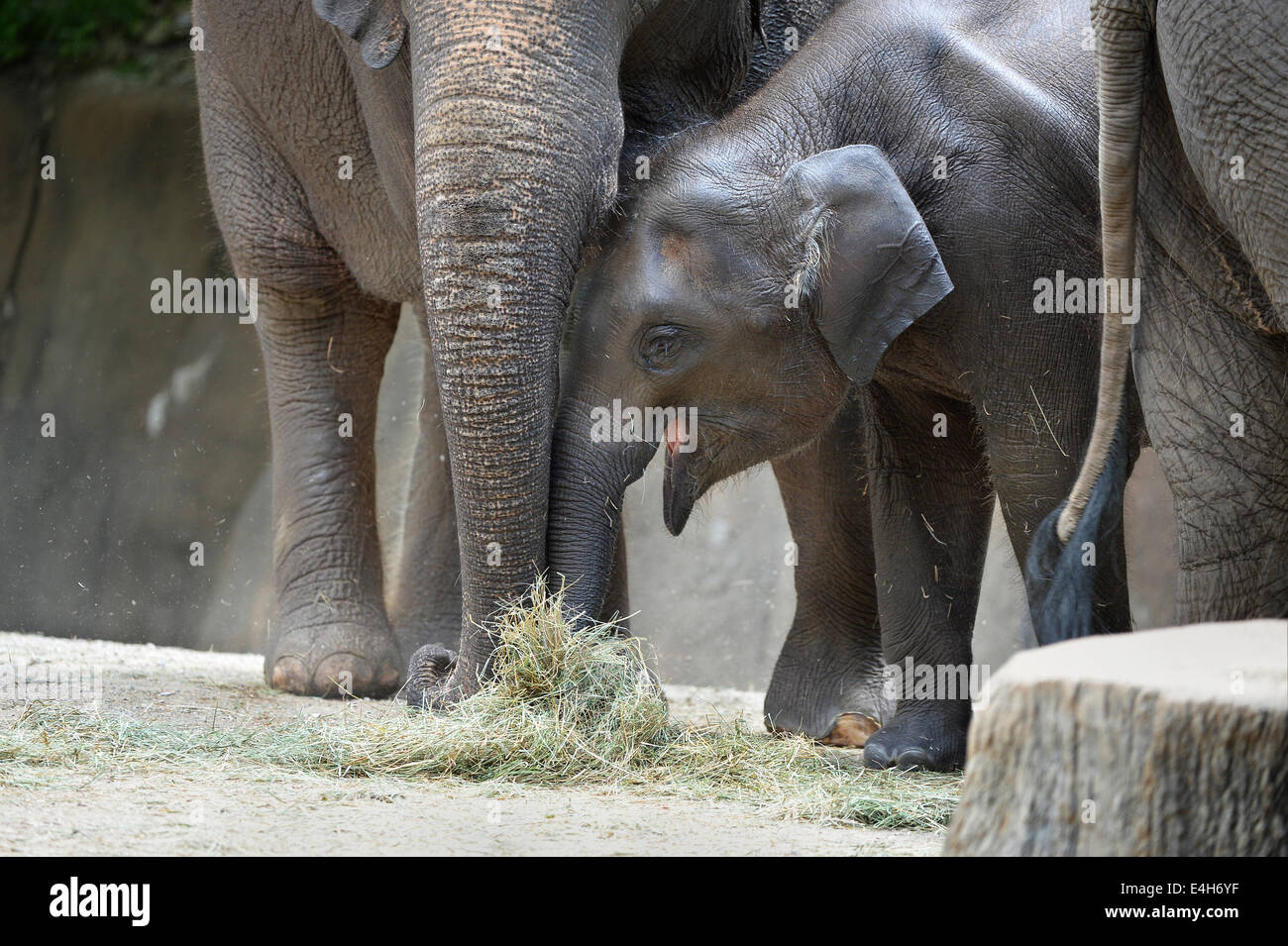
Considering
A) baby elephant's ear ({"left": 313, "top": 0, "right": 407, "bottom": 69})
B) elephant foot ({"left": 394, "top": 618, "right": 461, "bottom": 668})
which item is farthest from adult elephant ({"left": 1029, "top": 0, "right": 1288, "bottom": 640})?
elephant foot ({"left": 394, "top": 618, "right": 461, "bottom": 668})

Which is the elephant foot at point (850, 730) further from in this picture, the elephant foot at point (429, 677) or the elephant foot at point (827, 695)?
the elephant foot at point (429, 677)

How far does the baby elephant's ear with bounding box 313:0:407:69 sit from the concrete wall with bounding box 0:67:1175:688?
532 centimetres

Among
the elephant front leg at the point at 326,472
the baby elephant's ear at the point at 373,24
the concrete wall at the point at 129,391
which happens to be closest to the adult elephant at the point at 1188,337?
the baby elephant's ear at the point at 373,24

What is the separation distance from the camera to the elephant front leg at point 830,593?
5344 mm

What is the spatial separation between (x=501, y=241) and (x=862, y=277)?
0.86 meters

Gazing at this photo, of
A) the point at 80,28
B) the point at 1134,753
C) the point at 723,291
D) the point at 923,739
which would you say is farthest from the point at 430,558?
the point at 80,28

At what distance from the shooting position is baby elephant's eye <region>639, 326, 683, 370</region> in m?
4.12

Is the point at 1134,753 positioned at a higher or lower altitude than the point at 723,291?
lower

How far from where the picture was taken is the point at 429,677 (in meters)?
4.49

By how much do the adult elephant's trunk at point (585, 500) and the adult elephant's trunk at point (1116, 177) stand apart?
1092 millimetres

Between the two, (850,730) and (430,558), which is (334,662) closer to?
(430,558)

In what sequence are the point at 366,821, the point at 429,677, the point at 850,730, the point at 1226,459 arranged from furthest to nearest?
the point at 850,730 < the point at 429,677 < the point at 1226,459 < the point at 366,821
